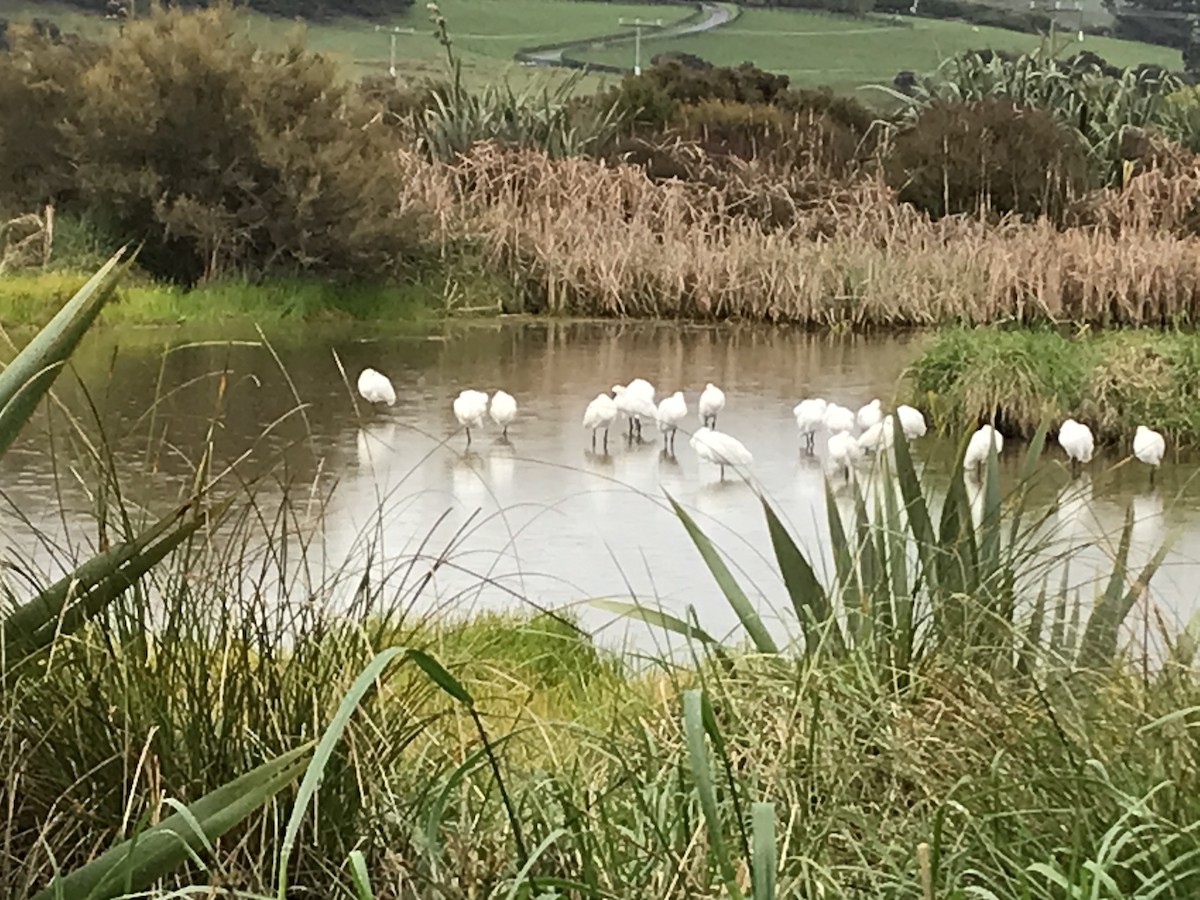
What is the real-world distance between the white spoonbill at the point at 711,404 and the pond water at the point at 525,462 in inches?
3.3

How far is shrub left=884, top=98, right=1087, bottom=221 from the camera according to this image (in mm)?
8680

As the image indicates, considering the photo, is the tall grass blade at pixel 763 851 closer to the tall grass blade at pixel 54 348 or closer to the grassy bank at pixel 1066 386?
the tall grass blade at pixel 54 348

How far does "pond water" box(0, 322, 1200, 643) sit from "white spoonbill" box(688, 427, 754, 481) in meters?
0.07

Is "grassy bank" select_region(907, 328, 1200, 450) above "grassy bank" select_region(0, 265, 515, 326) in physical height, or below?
above

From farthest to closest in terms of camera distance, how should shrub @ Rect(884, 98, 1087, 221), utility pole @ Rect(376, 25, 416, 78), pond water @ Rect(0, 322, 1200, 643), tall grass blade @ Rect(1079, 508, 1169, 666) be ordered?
utility pole @ Rect(376, 25, 416, 78)
shrub @ Rect(884, 98, 1087, 221)
pond water @ Rect(0, 322, 1200, 643)
tall grass blade @ Rect(1079, 508, 1169, 666)

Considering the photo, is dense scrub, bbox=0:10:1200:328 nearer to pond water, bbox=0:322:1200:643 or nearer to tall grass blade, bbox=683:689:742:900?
pond water, bbox=0:322:1200:643

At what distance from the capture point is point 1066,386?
4938 mm

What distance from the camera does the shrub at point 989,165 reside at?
28.5 feet

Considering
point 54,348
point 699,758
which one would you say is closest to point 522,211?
point 54,348

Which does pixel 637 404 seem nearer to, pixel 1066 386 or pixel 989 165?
pixel 1066 386

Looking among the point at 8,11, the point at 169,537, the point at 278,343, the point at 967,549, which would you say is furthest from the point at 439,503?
the point at 8,11

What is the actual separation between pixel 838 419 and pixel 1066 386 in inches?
42.6

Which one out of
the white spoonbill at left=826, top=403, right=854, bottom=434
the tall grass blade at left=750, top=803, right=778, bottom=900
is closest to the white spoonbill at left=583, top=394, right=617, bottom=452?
the white spoonbill at left=826, top=403, right=854, bottom=434

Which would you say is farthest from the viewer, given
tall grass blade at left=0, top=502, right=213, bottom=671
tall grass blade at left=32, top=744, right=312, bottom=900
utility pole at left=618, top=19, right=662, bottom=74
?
utility pole at left=618, top=19, right=662, bottom=74
